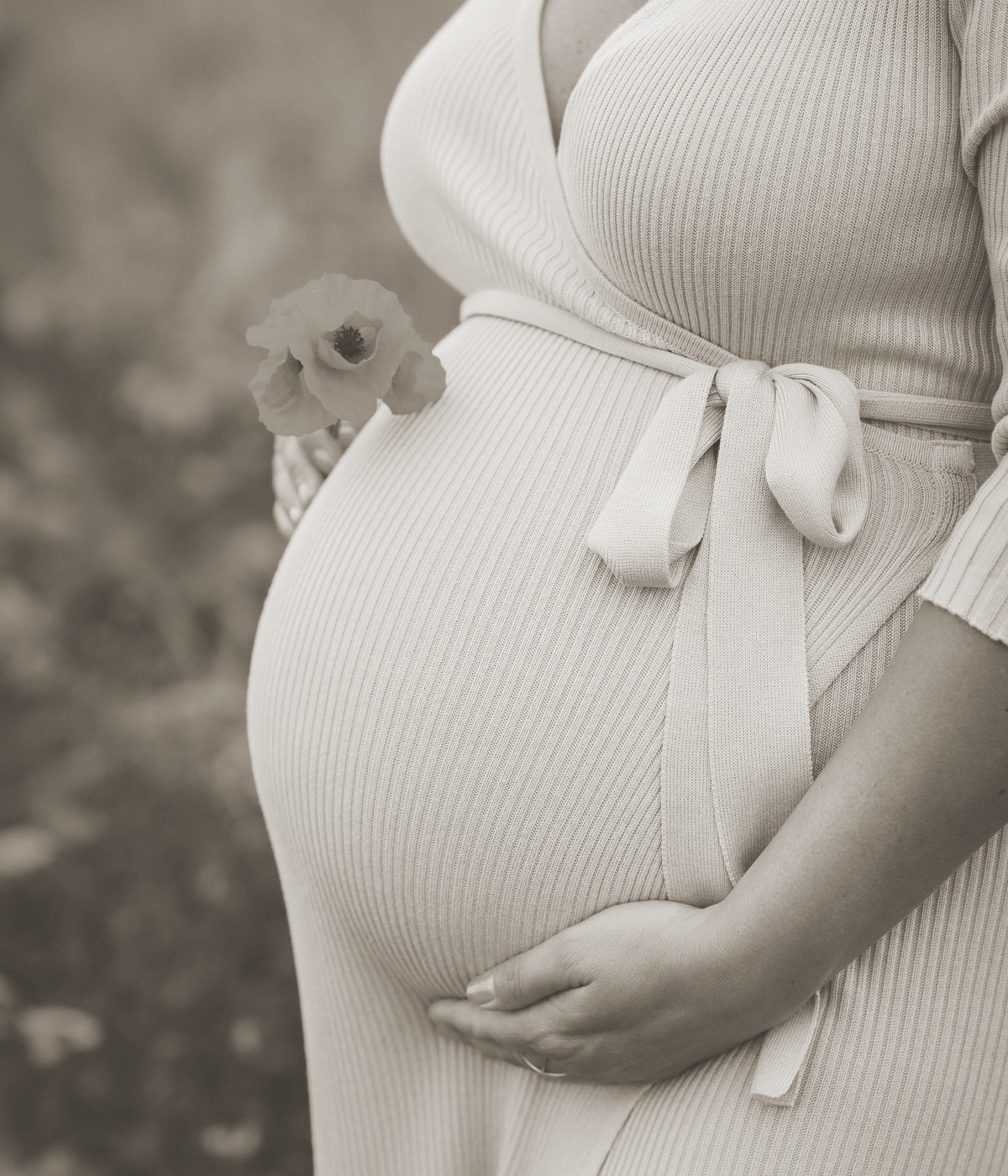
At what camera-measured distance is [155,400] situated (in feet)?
8.27

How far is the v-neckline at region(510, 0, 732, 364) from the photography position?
757 millimetres

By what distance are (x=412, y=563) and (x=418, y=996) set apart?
1.15 feet

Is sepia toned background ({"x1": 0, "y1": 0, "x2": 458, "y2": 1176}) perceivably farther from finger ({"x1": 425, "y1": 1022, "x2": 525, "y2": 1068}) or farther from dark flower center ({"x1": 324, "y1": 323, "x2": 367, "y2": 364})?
dark flower center ({"x1": 324, "y1": 323, "x2": 367, "y2": 364})

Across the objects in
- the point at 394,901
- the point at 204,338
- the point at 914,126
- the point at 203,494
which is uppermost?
the point at 914,126

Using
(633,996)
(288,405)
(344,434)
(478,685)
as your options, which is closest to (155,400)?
(344,434)

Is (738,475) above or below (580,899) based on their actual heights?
above

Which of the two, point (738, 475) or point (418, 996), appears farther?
point (418, 996)

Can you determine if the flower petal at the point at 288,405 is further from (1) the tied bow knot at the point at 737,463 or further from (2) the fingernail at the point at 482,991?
(2) the fingernail at the point at 482,991

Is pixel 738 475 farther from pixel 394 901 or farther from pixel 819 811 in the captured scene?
pixel 394 901

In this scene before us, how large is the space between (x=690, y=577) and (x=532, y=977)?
29 centimetres

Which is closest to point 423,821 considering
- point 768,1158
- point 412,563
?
point 412,563

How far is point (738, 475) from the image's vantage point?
2.32 feet

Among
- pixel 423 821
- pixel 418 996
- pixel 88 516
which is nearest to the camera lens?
pixel 423 821

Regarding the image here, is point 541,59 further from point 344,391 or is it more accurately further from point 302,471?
point 302,471
